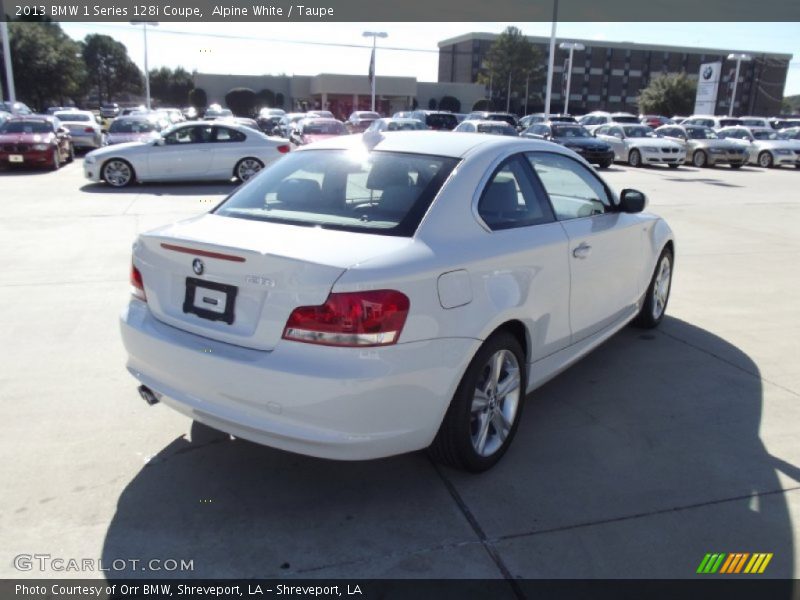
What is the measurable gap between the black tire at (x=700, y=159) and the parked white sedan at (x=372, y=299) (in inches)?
951

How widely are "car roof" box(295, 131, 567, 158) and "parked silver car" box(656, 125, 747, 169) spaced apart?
933 inches

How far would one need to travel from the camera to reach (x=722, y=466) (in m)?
3.63

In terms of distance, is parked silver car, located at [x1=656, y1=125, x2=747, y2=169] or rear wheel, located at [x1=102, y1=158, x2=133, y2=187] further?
parked silver car, located at [x1=656, y1=125, x2=747, y2=169]

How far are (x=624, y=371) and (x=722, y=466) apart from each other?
4.56ft

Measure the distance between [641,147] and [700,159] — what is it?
289 cm

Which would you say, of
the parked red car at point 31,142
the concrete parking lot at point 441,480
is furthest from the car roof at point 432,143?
the parked red car at point 31,142

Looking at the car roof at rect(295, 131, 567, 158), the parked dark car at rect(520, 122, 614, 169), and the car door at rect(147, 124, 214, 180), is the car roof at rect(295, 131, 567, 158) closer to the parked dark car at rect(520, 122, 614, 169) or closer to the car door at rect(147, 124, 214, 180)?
the car door at rect(147, 124, 214, 180)

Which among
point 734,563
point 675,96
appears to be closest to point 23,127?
point 734,563

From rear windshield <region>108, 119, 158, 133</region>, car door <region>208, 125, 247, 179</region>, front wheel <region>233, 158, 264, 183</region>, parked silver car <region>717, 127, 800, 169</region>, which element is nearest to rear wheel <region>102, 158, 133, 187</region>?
car door <region>208, 125, 247, 179</region>

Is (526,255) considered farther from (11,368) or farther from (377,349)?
(11,368)

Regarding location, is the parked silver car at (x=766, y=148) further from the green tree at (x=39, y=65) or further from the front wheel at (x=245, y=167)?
the green tree at (x=39, y=65)

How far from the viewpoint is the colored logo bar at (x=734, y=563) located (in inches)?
111

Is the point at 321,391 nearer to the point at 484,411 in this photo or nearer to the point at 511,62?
the point at 484,411

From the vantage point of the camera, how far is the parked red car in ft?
57.6
